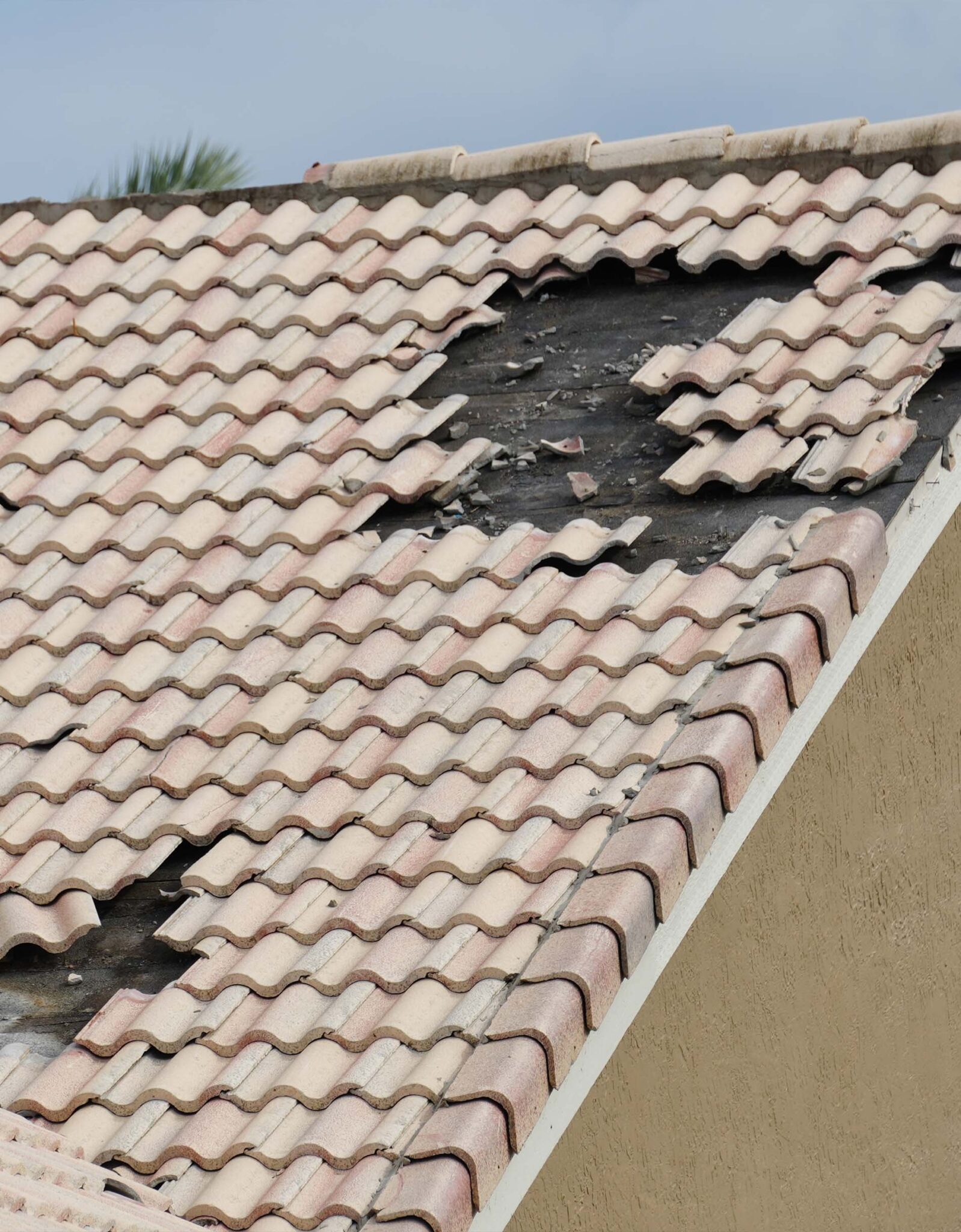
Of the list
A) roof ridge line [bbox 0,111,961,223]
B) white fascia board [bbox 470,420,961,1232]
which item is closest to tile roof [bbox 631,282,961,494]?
white fascia board [bbox 470,420,961,1232]

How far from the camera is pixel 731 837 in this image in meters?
4.22

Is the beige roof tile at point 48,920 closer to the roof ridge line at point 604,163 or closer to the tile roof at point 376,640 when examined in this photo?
the tile roof at point 376,640

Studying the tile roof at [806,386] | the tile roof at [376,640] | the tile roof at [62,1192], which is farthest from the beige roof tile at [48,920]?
the tile roof at [806,386]

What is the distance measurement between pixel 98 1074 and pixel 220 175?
19.2 m

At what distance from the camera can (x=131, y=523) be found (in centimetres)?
569

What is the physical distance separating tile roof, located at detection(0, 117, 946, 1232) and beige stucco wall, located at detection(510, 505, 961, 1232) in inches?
35.8

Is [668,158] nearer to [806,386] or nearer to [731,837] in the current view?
[806,386]

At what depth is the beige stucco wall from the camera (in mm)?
4973

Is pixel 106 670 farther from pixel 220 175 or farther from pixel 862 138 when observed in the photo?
pixel 220 175

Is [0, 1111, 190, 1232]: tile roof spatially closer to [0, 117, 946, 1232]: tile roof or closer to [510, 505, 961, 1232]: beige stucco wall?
[0, 117, 946, 1232]: tile roof

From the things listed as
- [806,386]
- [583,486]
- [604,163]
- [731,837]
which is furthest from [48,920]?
[604,163]

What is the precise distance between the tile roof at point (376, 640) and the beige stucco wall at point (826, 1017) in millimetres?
909

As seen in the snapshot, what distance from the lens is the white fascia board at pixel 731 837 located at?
12.1 feet

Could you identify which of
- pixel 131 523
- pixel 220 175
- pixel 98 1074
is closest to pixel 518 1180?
pixel 98 1074
